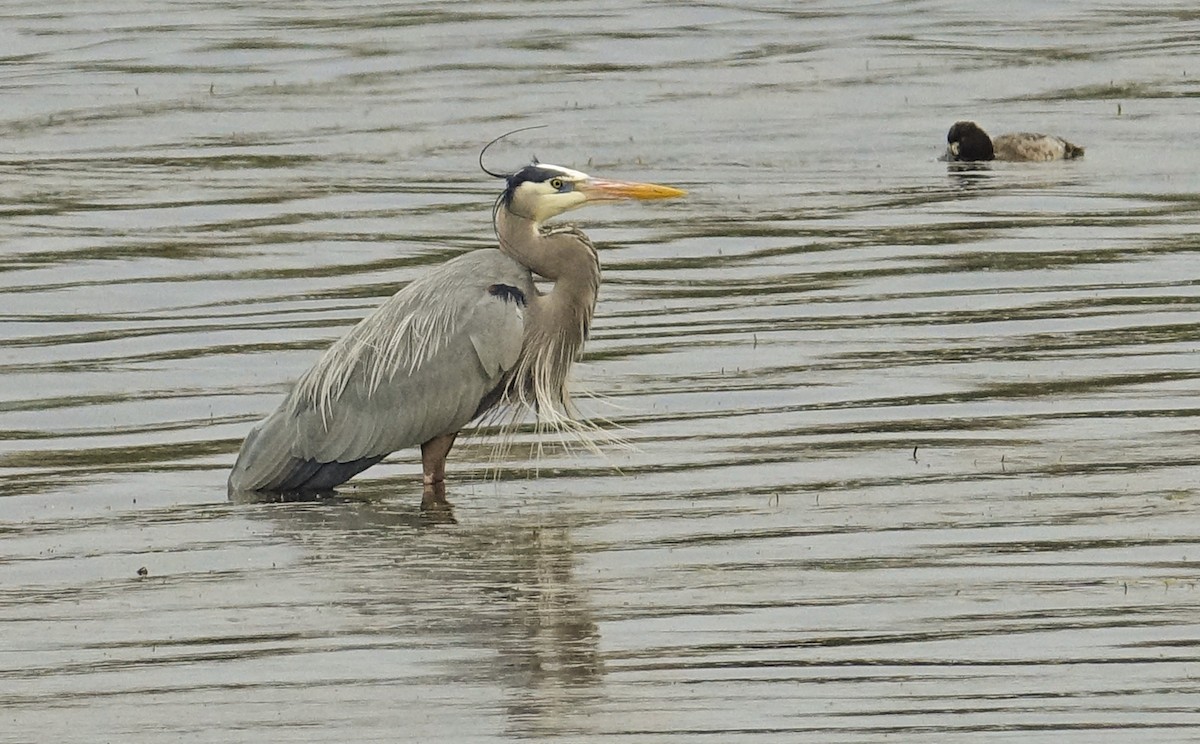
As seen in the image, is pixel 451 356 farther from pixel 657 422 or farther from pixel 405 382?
pixel 657 422

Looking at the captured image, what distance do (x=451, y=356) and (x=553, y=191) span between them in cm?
81

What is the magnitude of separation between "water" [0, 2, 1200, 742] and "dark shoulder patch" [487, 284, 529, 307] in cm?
70

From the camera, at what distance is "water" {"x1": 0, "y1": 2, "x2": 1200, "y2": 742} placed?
6.84 m

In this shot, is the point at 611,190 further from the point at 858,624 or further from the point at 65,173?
the point at 65,173

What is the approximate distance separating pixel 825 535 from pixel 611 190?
229 cm

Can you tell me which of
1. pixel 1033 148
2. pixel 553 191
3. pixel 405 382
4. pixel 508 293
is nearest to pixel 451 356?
pixel 405 382

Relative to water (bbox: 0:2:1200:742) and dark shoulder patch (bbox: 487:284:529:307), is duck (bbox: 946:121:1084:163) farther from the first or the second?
dark shoulder patch (bbox: 487:284:529:307)

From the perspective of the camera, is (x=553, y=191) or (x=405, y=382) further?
(x=553, y=191)

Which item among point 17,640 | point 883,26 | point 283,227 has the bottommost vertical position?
point 17,640

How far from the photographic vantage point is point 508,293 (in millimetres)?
10227

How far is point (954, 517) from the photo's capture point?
8.73 meters

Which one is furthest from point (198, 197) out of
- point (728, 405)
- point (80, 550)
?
point (80, 550)

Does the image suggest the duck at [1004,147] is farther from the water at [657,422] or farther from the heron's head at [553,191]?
the heron's head at [553,191]

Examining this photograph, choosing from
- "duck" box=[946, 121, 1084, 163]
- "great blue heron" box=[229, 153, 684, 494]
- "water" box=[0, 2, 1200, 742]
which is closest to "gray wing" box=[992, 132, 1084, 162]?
"duck" box=[946, 121, 1084, 163]
